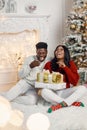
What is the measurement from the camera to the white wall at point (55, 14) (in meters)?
4.68

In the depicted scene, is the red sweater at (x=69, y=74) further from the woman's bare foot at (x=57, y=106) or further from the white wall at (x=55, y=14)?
the white wall at (x=55, y=14)

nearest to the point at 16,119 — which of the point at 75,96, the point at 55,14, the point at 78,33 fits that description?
the point at 75,96

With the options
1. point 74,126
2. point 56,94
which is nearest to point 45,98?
point 56,94

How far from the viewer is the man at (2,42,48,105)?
9.14 ft

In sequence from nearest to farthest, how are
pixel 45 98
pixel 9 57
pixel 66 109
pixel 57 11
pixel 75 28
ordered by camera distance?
pixel 66 109 → pixel 45 98 → pixel 75 28 → pixel 9 57 → pixel 57 11

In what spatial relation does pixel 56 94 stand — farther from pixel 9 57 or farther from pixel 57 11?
pixel 57 11

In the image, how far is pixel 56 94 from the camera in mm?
2740

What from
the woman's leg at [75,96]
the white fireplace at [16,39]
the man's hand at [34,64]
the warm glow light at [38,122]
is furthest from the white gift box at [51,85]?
the warm glow light at [38,122]

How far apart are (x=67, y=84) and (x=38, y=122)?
2.65 metres

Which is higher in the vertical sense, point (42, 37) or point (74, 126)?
→ point (42, 37)

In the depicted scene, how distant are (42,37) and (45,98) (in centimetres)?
221

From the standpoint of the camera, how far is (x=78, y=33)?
4.13m

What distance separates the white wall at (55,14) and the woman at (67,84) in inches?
72.9

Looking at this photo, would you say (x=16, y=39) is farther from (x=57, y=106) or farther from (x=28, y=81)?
(x=57, y=106)
